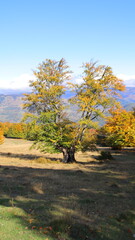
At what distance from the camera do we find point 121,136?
35531mm

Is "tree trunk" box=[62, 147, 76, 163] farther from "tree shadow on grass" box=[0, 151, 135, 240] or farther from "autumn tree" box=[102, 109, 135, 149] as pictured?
"tree shadow on grass" box=[0, 151, 135, 240]

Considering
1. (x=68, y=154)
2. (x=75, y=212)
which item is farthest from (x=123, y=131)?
(x=75, y=212)

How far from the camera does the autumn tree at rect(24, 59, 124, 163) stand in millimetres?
31594

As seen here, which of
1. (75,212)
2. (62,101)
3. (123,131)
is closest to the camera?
(75,212)

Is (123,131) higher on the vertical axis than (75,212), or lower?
higher

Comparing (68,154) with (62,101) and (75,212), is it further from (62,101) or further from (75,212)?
(75,212)

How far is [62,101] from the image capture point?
32594 millimetres

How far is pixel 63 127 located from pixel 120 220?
23370 millimetres

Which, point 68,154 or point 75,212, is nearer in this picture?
point 75,212

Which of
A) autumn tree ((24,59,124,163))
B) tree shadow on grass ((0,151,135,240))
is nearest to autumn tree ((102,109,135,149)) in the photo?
autumn tree ((24,59,124,163))

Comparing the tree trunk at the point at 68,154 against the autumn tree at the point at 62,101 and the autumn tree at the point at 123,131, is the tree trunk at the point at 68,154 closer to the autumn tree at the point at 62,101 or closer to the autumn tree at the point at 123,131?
the autumn tree at the point at 62,101

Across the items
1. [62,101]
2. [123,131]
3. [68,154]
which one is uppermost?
[62,101]

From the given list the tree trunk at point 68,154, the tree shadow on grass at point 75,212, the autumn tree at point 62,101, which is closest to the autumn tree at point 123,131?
the autumn tree at point 62,101

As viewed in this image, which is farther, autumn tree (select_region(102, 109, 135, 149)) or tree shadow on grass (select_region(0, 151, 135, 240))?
autumn tree (select_region(102, 109, 135, 149))
